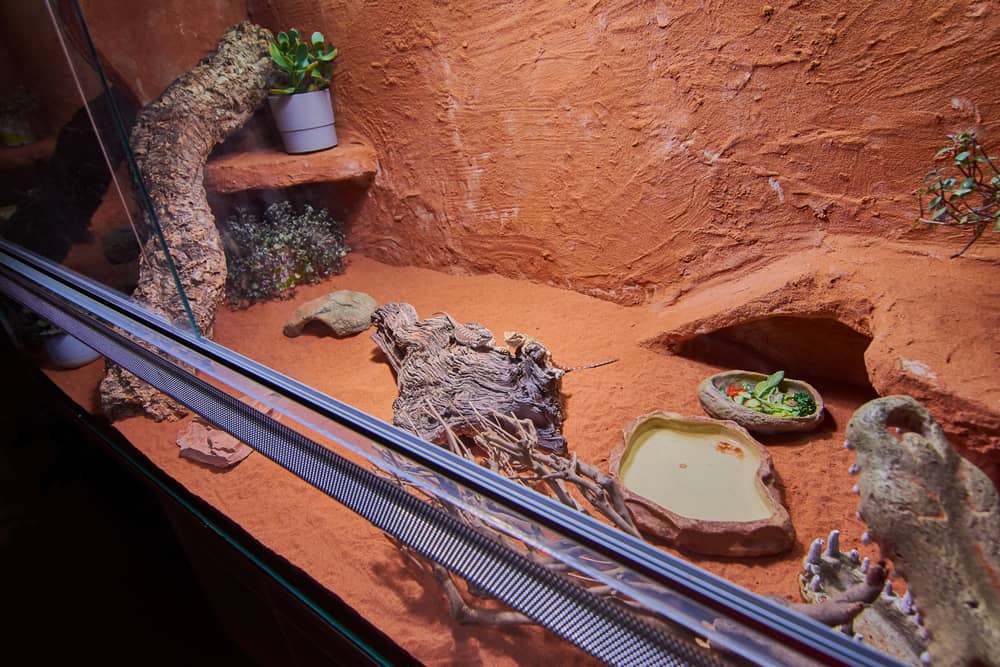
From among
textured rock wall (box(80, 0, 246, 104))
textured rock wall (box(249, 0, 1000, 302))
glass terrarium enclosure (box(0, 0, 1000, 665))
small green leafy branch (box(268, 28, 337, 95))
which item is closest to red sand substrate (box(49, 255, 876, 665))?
glass terrarium enclosure (box(0, 0, 1000, 665))

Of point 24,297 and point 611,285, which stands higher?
point 24,297

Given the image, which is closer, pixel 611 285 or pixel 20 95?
pixel 20 95

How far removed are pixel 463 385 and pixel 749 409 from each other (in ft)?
3.08

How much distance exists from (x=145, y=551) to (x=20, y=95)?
5.85 ft

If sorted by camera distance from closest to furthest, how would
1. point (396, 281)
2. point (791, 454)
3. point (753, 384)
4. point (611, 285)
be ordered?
1. point (791, 454)
2. point (753, 384)
3. point (611, 285)
4. point (396, 281)

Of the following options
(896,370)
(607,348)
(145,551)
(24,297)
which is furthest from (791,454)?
(24,297)

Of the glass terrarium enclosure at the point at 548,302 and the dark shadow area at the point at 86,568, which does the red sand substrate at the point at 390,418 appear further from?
the dark shadow area at the point at 86,568

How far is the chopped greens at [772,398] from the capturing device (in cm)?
188

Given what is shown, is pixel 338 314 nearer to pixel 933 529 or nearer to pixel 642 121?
pixel 642 121

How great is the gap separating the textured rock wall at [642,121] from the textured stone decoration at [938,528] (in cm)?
151

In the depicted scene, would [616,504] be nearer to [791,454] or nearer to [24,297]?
[791,454]

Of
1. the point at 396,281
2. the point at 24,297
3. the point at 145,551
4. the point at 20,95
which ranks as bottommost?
the point at 145,551

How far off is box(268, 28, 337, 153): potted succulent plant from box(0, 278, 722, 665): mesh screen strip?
94.7 inches

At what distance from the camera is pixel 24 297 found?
6.31 ft
